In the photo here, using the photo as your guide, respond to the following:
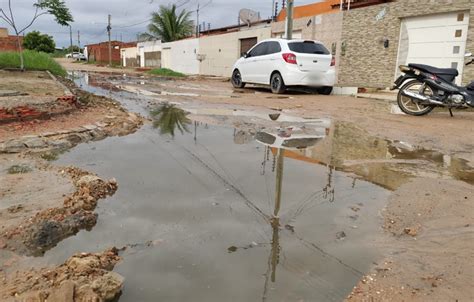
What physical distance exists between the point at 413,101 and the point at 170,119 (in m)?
5.27

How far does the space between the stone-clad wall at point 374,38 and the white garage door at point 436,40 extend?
0.24 meters

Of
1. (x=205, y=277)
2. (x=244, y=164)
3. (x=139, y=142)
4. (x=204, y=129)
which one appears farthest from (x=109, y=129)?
(x=205, y=277)

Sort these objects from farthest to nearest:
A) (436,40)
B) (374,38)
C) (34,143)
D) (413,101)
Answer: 1. (374,38)
2. (436,40)
3. (413,101)
4. (34,143)

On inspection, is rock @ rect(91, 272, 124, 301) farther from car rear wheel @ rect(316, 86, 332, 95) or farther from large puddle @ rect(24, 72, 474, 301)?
car rear wheel @ rect(316, 86, 332, 95)

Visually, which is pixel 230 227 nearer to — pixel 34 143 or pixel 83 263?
pixel 83 263

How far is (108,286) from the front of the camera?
7.02 feet

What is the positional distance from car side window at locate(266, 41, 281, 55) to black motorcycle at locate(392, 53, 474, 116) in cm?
477

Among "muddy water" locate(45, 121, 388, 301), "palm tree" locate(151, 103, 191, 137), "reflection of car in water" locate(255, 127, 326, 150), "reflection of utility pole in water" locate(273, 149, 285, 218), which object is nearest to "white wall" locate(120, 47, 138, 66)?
"palm tree" locate(151, 103, 191, 137)

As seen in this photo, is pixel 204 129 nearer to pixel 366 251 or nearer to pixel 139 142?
pixel 139 142

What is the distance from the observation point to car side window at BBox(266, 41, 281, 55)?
12.5m

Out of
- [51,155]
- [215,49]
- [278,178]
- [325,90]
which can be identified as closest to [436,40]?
[325,90]

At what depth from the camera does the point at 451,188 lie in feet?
12.8

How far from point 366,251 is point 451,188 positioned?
1.77m

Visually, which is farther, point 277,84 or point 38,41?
point 38,41
